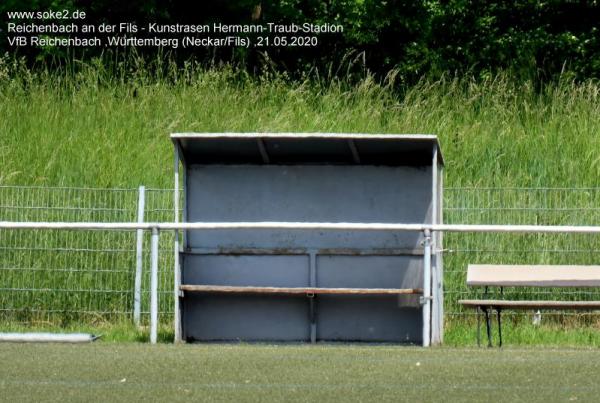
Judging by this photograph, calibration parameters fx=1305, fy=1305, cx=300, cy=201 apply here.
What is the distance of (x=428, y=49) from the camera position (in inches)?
993

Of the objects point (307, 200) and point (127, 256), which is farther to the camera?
point (127, 256)

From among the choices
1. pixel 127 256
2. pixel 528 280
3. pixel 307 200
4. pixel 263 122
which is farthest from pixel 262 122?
pixel 528 280

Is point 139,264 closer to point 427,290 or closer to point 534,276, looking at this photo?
point 427,290

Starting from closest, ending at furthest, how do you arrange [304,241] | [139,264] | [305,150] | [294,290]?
[294,290] → [305,150] → [304,241] → [139,264]

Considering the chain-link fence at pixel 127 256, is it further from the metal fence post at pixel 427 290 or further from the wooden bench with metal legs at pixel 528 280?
the metal fence post at pixel 427 290

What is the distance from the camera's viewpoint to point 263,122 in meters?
18.8

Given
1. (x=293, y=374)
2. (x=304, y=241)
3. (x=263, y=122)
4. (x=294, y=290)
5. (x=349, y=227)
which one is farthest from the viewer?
(x=263, y=122)

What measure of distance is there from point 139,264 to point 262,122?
6.20 m

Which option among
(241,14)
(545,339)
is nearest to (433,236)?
(545,339)

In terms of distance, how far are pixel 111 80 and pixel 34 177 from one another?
4.62 m

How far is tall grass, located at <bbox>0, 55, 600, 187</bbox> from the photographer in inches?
656

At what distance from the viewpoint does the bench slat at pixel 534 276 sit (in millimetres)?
10898

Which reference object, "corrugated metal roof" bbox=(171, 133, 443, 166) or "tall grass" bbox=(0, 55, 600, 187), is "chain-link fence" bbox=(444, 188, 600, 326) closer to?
"corrugated metal roof" bbox=(171, 133, 443, 166)

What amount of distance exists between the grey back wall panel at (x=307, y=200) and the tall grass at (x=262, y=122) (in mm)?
4214
